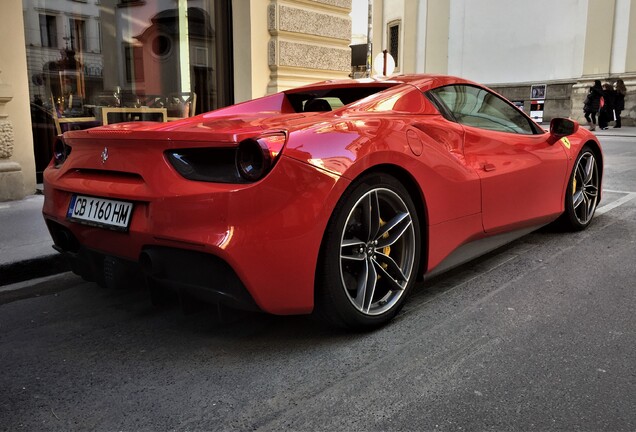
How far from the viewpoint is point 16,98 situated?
248 inches

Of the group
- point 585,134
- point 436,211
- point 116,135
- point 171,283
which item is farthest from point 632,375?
point 585,134

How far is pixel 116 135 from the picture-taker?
271 cm

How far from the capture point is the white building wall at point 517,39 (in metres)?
25.4

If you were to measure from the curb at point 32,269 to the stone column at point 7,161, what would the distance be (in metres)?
2.56

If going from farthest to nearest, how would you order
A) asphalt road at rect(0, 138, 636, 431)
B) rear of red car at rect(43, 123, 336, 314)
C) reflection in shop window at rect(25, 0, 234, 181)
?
reflection in shop window at rect(25, 0, 234, 181) < rear of red car at rect(43, 123, 336, 314) < asphalt road at rect(0, 138, 636, 431)

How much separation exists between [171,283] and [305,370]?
2.23 ft

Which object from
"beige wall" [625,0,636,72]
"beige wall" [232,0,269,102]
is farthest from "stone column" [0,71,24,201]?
"beige wall" [625,0,636,72]

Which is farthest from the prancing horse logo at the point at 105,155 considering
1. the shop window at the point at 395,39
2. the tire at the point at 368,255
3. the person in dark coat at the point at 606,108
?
the shop window at the point at 395,39

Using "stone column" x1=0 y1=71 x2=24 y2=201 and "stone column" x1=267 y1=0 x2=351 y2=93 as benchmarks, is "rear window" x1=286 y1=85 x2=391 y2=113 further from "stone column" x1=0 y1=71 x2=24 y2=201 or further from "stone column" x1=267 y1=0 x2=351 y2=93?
"stone column" x1=267 y1=0 x2=351 y2=93

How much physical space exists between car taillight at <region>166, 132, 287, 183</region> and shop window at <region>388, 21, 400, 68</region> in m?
33.6

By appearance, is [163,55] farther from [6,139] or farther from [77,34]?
[6,139]

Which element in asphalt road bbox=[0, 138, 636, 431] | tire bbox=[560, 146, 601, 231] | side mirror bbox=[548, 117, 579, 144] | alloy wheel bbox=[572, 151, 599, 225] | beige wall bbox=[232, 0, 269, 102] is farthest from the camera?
beige wall bbox=[232, 0, 269, 102]

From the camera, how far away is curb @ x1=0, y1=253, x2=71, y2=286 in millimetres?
3838

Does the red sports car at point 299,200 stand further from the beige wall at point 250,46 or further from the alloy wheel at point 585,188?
the beige wall at point 250,46
